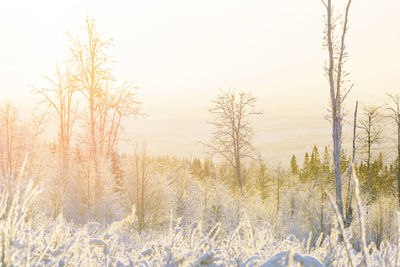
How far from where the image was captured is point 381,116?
29.2 meters

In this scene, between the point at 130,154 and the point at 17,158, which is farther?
the point at 17,158

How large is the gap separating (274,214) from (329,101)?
12953 millimetres

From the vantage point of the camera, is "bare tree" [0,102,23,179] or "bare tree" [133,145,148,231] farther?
"bare tree" [0,102,23,179]

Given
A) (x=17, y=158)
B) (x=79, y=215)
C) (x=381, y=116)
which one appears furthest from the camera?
(x=381, y=116)

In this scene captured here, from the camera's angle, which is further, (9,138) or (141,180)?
(9,138)

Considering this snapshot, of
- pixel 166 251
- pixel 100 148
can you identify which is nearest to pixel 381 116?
pixel 100 148

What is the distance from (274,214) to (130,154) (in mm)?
10820

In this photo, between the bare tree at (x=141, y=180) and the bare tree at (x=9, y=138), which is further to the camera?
the bare tree at (x=9, y=138)

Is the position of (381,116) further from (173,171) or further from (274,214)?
(173,171)

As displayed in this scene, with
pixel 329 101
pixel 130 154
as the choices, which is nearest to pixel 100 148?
pixel 130 154

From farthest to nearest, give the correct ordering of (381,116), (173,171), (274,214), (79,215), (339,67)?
(381,116)
(274,214)
(173,171)
(79,215)
(339,67)

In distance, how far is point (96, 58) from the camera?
63.0 ft

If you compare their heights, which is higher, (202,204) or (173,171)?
(173,171)

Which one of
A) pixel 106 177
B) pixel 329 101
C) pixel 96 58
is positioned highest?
pixel 96 58
